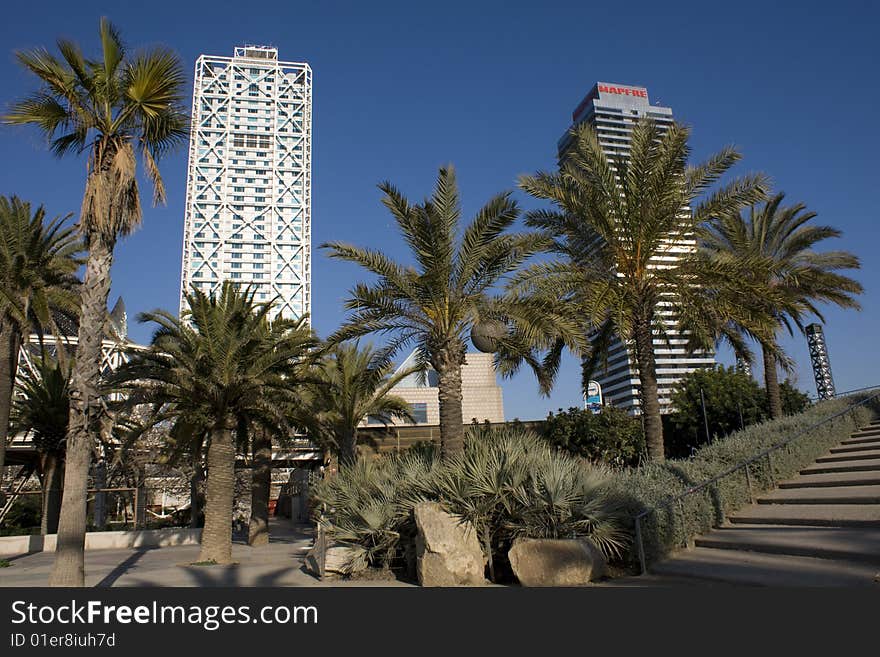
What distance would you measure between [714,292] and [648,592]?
10082mm

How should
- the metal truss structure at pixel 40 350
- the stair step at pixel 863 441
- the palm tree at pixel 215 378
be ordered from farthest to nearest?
the metal truss structure at pixel 40 350
the palm tree at pixel 215 378
the stair step at pixel 863 441

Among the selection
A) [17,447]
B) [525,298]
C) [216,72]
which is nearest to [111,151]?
[525,298]

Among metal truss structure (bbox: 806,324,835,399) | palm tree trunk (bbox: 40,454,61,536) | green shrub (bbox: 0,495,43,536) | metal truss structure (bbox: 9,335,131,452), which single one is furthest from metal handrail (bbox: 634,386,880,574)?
metal truss structure (bbox: 806,324,835,399)

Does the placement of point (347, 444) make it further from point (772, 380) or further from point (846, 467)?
point (846, 467)

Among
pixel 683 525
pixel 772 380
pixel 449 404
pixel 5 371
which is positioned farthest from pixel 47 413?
pixel 772 380

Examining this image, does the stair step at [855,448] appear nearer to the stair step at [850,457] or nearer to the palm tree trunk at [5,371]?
the stair step at [850,457]

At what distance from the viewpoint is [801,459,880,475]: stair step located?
427 inches

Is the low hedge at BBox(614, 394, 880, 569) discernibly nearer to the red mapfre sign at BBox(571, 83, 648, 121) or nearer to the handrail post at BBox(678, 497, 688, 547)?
the handrail post at BBox(678, 497, 688, 547)

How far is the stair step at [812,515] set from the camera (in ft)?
26.9

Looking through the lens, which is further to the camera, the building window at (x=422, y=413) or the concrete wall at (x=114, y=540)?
the building window at (x=422, y=413)

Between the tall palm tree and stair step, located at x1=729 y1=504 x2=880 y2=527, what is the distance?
1083 cm

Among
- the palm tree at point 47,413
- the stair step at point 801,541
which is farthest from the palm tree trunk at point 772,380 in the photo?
the palm tree at point 47,413

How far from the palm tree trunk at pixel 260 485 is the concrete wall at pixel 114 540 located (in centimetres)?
425

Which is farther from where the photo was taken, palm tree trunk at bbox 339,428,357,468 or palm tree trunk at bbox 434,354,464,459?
palm tree trunk at bbox 339,428,357,468
